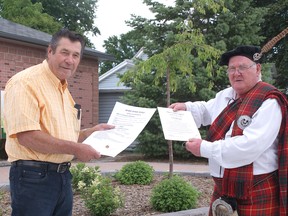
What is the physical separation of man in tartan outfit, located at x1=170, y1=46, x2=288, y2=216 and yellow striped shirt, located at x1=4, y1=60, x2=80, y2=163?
3.06 ft

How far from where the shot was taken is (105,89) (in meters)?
20.8

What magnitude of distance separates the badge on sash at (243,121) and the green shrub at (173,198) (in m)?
3.27

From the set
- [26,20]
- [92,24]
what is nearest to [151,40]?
[26,20]

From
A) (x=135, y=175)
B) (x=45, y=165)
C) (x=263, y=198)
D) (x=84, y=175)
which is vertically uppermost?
(x=45, y=165)

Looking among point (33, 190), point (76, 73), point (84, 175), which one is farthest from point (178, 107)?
point (76, 73)

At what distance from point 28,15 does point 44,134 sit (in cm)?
2585

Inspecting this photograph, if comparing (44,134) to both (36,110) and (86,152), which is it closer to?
(36,110)

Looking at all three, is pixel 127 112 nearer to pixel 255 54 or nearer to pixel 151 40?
pixel 255 54

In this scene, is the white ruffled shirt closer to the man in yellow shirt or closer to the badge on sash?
the badge on sash

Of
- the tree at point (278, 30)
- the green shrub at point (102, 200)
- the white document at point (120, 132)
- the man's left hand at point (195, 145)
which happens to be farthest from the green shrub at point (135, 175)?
the tree at point (278, 30)

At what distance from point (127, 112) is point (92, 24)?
1435 inches

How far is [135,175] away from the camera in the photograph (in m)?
7.87

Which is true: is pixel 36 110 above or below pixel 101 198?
above

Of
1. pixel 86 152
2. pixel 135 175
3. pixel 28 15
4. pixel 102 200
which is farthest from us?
pixel 28 15
